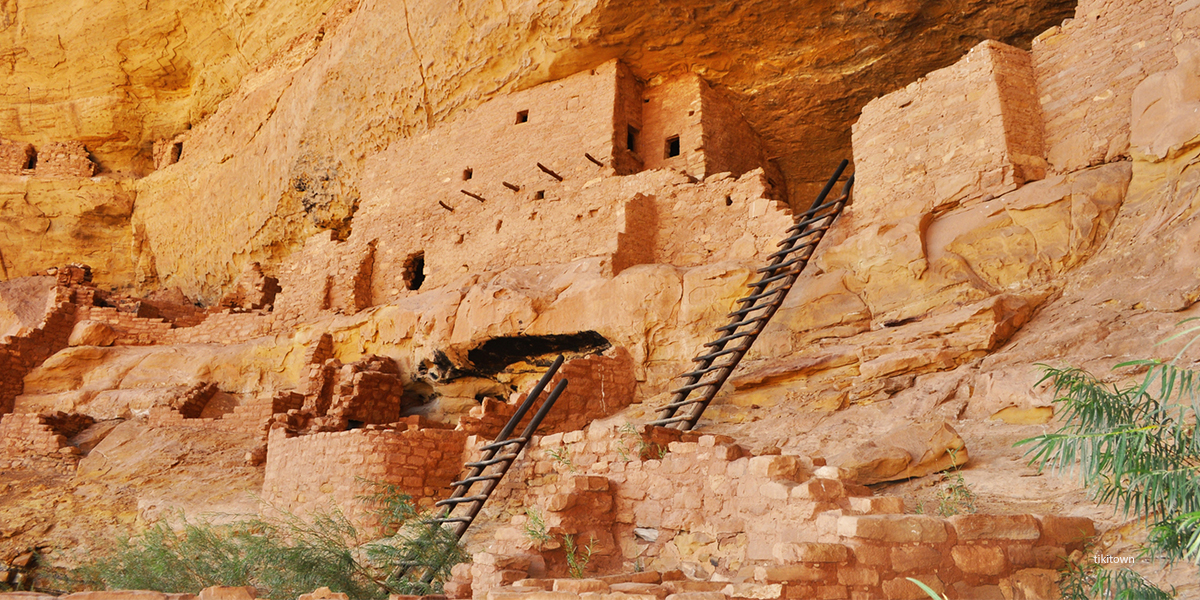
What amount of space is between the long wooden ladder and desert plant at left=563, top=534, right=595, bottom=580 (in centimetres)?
166

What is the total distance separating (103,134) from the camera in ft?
71.6

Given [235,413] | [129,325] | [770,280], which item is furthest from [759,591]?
[129,325]

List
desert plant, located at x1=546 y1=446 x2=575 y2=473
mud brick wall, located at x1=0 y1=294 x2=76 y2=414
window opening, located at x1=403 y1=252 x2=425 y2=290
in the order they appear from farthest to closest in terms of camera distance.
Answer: window opening, located at x1=403 y1=252 x2=425 y2=290, mud brick wall, located at x1=0 y1=294 x2=76 y2=414, desert plant, located at x1=546 y1=446 x2=575 y2=473

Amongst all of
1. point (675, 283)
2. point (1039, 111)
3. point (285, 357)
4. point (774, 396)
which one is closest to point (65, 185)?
point (285, 357)

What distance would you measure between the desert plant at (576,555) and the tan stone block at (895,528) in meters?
1.80

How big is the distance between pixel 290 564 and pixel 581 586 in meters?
2.79

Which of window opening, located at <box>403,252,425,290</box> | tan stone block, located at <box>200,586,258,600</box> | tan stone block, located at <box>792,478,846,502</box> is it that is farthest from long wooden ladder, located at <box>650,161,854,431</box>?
window opening, located at <box>403,252,425,290</box>

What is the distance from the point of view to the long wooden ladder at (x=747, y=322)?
7.63 metres

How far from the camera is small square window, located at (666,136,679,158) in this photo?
43.2ft

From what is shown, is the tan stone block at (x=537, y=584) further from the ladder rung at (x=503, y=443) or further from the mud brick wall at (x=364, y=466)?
the mud brick wall at (x=364, y=466)

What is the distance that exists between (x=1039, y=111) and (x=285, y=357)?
10.4 meters

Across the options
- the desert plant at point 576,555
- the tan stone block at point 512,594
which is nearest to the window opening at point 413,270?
the desert plant at point 576,555

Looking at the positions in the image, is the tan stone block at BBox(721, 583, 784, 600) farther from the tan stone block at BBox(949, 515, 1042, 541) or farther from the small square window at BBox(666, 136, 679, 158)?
the small square window at BBox(666, 136, 679, 158)

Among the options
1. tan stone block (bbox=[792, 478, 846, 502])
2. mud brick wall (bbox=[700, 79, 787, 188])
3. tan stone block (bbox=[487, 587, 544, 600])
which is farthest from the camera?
mud brick wall (bbox=[700, 79, 787, 188])
